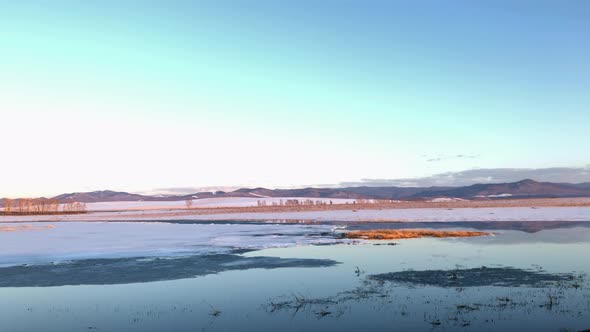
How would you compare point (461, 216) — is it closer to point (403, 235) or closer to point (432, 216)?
point (432, 216)

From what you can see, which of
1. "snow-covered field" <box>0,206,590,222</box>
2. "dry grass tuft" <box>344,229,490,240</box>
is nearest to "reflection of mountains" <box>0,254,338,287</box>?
"dry grass tuft" <box>344,229,490,240</box>

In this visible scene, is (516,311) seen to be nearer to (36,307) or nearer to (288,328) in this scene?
(288,328)

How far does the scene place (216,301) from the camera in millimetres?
16344

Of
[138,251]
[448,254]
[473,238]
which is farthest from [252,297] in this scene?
[473,238]

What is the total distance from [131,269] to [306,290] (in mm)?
9770

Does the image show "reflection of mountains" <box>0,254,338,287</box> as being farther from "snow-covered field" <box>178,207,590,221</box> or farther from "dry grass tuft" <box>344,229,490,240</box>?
"snow-covered field" <box>178,207,590,221</box>

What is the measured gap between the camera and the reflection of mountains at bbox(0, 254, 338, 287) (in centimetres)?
2048

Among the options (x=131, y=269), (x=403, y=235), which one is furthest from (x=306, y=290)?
(x=403, y=235)

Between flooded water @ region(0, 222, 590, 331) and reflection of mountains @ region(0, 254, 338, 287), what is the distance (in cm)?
5

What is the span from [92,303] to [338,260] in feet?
42.2

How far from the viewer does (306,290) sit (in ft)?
58.7

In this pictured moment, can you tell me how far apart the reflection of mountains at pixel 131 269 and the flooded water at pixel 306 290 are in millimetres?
52

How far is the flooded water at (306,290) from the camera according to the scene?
13.6 m

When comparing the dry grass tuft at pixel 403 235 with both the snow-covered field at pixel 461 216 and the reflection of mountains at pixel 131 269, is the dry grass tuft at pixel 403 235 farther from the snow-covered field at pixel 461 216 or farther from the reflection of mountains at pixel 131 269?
the snow-covered field at pixel 461 216
